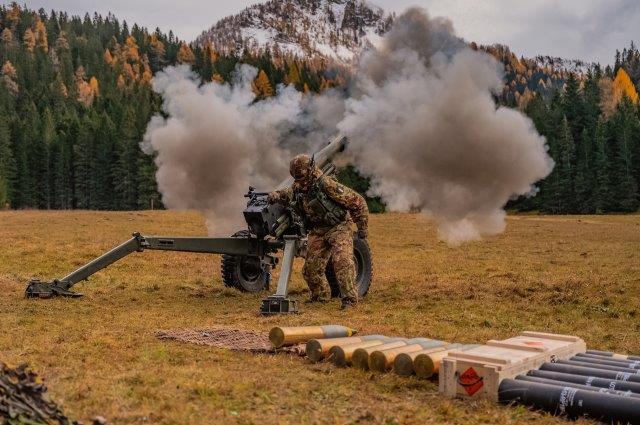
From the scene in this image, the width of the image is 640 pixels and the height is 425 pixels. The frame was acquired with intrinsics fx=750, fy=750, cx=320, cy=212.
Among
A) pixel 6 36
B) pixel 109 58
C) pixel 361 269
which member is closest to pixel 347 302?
pixel 361 269

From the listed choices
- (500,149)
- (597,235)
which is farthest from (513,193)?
(597,235)

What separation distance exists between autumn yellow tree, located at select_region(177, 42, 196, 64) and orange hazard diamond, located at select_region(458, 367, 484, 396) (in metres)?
155

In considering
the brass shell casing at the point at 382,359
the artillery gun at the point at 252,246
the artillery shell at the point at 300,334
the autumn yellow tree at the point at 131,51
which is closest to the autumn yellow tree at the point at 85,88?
the autumn yellow tree at the point at 131,51

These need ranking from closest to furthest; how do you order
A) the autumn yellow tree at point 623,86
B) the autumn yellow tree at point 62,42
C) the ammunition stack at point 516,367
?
the ammunition stack at point 516,367
the autumn yellow tree at point 623,86
the autumn yellow tree at point 62,42

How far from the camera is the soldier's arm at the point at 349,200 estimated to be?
13883 millimetres

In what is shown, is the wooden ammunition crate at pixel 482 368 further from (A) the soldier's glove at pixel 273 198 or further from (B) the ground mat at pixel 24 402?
(A) the soldier's glove at pixel 273 198

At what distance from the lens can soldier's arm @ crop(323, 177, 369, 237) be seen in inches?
547

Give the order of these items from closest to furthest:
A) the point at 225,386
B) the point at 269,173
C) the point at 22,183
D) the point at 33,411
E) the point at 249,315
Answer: the point at 33,411 → the point at 225,386 → the point at 249,315 → the point at 269,173 → the point at 22,183

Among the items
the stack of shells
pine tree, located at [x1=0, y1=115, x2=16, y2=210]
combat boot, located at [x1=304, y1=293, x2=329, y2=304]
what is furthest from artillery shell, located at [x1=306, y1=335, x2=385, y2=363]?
pine tree, located at [x1=0, y1=115, x2=16, y2=210]

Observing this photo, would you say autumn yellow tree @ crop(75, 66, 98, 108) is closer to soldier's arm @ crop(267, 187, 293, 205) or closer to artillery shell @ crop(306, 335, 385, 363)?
soldier's arm @ crop(267, 187, 293, 205)

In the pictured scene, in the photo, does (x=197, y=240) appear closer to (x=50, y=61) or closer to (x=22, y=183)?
(x=22, y=183)

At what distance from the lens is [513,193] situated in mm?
15578

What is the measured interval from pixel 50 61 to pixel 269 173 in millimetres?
160008

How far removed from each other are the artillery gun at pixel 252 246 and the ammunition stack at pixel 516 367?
506 cm
